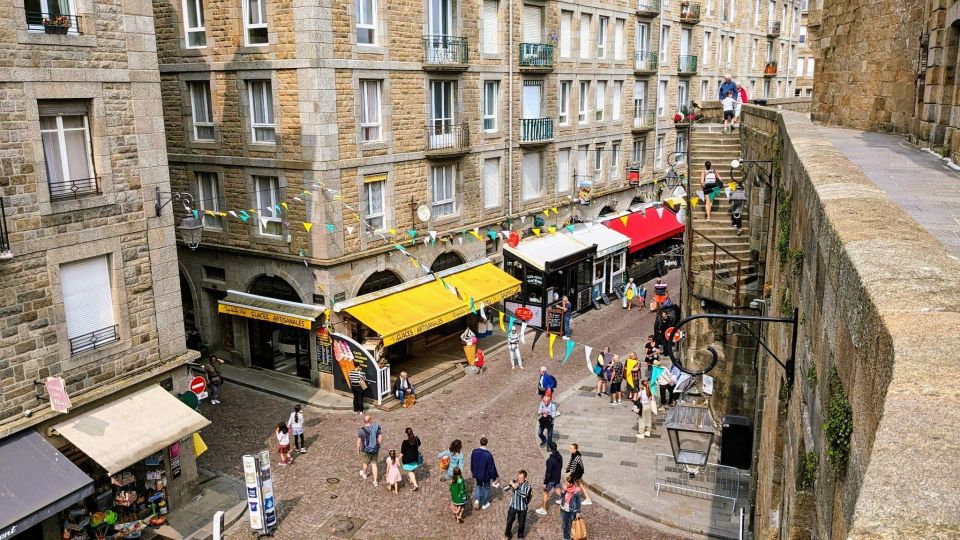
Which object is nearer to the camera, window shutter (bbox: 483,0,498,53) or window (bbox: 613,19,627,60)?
window shutter (bbox: 483,0,498,53)

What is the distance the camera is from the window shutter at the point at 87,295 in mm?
13719

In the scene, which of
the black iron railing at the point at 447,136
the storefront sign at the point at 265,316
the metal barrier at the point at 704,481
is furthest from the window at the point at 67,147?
the metal barrier at the point at 704,481

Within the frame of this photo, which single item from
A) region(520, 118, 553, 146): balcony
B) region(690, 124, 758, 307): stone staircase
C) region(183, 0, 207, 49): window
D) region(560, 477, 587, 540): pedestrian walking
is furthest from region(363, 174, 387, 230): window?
region(560, 477, 587, 540): pedestrian walking

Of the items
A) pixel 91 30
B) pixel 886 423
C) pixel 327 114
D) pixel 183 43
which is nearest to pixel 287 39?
pixel 327 114

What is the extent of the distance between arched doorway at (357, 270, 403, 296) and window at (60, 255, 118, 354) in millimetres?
9085

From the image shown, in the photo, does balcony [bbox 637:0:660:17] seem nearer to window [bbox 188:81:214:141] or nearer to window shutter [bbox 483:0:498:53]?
window shutter [bbox 483:0:498:53]

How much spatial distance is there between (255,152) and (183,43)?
14.1 feet

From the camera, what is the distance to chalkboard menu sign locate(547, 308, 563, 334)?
27.1 meters

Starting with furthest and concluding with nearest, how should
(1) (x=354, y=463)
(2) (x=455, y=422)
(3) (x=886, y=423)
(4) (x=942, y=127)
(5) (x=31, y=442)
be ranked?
(2) (x=455, y=422)
(1) (x=354, y=463)
(5) (x=31, y=442)
(4) (x=942, y=127)
(3) (x=886, y=423)

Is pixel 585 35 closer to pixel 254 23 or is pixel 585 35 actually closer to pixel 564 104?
pixel 564 104

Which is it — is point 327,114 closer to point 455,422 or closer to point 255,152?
point 255,152

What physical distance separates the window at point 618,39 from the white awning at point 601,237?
8.81 meters

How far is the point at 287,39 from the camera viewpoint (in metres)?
20.5

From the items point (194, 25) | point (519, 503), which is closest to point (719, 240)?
point (519, 503)
